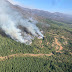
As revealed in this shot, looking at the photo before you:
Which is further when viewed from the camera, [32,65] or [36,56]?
[36,56]

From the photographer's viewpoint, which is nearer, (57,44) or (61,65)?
(61,65)

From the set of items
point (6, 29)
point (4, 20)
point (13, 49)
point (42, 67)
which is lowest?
point (42, 67)

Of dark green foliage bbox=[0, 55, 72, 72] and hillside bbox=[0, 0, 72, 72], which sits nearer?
dark green foliage bbox=[0, 55, 72, 72]

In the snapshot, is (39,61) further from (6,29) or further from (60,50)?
(6,29)

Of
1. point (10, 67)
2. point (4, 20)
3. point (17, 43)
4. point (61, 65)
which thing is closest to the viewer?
point (10, 67)

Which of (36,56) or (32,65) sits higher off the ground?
(36,56)

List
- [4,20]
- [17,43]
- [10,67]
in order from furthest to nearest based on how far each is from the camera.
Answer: [4,20] → [17,43] → [10,67]

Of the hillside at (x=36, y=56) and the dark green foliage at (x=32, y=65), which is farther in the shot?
the hillside at (x=36, y=56)

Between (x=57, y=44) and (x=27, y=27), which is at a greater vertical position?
Answer: (x=27, y=27)

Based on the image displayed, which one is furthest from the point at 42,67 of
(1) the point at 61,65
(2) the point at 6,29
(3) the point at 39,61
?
(2) the point at 6,29

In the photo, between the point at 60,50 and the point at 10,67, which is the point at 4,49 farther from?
the point at 60,50

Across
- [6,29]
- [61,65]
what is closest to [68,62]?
[61,65]
